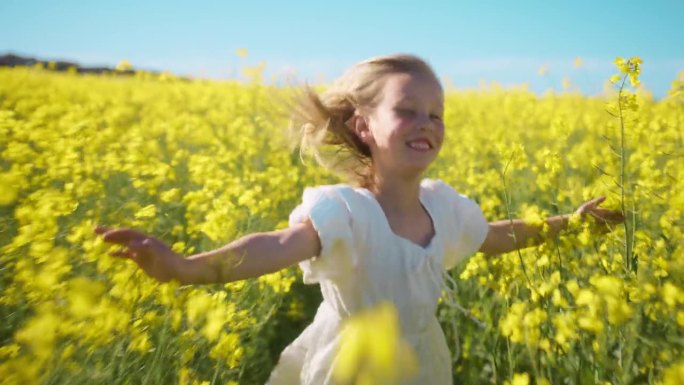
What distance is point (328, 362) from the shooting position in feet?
5.79

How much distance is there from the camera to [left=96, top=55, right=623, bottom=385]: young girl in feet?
5.27

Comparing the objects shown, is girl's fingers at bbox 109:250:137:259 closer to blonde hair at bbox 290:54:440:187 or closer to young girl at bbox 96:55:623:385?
young girl at bbox 96:55:623:385

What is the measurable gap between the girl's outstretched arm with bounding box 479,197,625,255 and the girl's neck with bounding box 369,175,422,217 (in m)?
0.33

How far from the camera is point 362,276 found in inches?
67.4

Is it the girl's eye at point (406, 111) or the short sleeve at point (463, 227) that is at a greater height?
the girl's eye at point (406, 111)

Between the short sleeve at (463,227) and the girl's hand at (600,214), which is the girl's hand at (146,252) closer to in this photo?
the short sleeve at (463,227)

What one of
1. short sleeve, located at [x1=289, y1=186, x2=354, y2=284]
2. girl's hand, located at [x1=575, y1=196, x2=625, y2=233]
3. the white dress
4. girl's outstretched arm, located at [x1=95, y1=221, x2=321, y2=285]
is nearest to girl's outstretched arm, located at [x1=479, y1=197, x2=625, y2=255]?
girl's hand, located at [x1=575, y1=196, x2=625, y2=233]

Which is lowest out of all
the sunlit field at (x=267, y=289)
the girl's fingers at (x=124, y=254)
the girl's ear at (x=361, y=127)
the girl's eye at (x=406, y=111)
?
the sunlit field at (x=267, y=289)

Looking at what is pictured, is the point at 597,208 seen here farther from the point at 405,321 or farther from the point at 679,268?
the point at 405,321

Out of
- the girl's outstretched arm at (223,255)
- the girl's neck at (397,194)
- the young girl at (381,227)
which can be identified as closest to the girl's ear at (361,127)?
the young girl at (381,227)

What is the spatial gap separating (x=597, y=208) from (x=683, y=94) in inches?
19.9

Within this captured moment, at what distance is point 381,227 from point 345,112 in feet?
1.66

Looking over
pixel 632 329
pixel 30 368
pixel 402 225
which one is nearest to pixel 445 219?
pixel 402 225

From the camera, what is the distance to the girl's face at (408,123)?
1.77 metres
